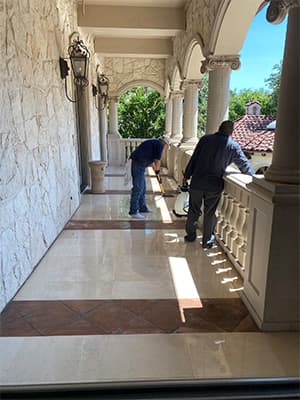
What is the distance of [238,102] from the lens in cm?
3114

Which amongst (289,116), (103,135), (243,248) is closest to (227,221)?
(243,248)

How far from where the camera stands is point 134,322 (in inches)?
85.8

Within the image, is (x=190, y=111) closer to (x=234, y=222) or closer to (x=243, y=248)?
(x=234, y=222)

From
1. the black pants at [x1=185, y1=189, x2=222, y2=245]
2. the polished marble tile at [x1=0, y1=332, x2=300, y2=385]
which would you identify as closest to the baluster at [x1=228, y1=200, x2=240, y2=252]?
the black pants at [x1=185, y1=189, x2=222, y2=245]

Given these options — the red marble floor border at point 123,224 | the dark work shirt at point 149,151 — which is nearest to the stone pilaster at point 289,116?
the red marble floor border at point 123,224

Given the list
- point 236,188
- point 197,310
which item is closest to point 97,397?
point 197,310

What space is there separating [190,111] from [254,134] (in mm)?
9076

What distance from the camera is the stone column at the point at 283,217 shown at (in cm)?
191

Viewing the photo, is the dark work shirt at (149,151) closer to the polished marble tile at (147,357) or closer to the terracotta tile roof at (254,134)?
the polished marble tile at (147,357)

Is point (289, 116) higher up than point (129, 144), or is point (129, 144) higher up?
point (289, 116)

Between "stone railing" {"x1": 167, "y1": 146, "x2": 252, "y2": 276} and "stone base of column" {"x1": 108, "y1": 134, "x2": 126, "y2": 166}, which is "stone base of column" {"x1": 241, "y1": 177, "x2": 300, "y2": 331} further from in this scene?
"stone base of column" {"x1": 108, "y1": 134, "x2": 126, "y2": 166}

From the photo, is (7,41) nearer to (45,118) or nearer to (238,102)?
(45,118)

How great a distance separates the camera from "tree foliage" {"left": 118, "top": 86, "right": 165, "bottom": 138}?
50.3 feet

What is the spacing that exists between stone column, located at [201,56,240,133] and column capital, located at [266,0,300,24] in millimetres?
1936
